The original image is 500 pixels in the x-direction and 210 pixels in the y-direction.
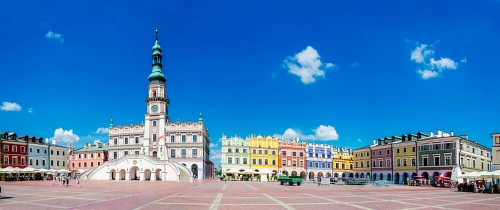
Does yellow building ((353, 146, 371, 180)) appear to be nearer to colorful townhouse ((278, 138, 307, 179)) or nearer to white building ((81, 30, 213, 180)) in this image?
colorful townhouse ((278, 138, 307, 179))

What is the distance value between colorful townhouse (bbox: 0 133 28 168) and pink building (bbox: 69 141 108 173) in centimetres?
1495

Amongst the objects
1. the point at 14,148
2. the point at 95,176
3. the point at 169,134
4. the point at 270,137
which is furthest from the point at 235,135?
the point at 14,148

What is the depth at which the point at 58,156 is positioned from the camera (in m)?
90.0

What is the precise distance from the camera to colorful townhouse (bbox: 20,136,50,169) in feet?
265

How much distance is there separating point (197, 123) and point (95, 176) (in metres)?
22.7

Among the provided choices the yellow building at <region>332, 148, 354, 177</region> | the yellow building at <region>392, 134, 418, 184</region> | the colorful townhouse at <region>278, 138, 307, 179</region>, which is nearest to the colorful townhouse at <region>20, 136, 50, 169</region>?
the colorful townhouse at <region>278, 138, 307, 179</region>

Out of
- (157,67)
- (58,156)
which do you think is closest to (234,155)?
(157,67)

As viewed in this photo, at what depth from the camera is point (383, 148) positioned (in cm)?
7631

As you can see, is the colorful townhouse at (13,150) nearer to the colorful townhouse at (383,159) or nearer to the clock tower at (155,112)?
the clock tower at (155,112)

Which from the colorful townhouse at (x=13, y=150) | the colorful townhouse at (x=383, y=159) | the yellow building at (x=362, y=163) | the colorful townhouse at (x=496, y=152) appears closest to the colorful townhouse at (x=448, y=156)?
the colorful townhouse at (x=496, y=152)

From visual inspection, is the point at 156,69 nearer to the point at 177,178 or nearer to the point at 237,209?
the point at 177,178

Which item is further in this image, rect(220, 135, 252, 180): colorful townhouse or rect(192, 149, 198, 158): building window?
rect(220, 135, 252, 180): colorful townhouse

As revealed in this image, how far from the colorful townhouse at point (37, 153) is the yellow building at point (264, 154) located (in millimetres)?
48804

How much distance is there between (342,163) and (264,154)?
22596 millimetres
